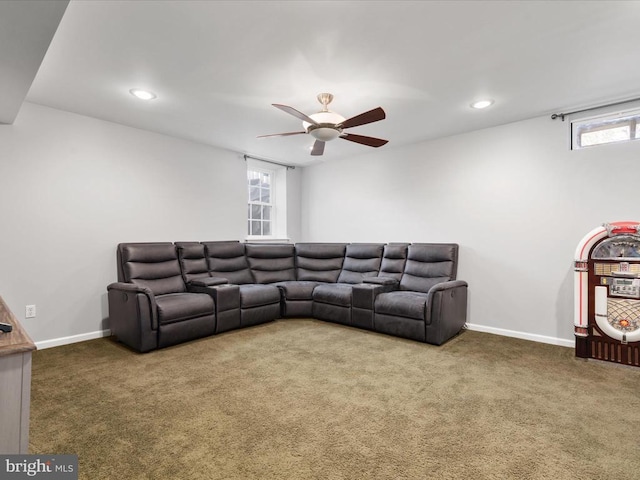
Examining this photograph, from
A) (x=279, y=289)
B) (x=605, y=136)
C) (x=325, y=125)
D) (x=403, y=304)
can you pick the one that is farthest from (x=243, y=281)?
(x=605, y=136)

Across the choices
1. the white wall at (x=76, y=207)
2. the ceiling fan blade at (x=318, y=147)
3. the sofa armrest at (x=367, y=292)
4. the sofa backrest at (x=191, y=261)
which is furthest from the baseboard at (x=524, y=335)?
the white wall at (x=76, y=207)

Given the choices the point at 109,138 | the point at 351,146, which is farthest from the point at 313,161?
the point at 109,138

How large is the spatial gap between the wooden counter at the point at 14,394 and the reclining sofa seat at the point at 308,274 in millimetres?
3456

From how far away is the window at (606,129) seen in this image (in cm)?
316

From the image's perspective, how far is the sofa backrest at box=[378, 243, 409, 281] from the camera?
442 cm

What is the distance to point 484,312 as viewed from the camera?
4.00 meters

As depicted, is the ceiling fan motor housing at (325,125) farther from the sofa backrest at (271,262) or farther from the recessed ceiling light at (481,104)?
the sofa backrest at (271,262)

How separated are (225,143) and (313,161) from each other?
165 centimetres

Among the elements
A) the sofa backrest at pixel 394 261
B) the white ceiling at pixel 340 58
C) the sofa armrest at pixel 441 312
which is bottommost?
the sofa armrest at pixel 441 312

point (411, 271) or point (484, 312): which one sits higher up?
point (411, 271)

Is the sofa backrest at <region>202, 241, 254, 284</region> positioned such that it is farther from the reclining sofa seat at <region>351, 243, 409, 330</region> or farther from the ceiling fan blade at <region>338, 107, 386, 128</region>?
the ceiling fan blade at <region>338, 107, 386, 128</region>

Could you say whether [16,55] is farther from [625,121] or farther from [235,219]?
[625,121]

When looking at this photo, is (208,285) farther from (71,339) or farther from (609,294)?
(609,294)

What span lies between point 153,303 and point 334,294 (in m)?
2.12
